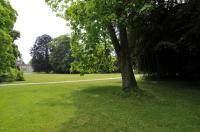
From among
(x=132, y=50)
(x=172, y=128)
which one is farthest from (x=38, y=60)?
(x=172, y=128)

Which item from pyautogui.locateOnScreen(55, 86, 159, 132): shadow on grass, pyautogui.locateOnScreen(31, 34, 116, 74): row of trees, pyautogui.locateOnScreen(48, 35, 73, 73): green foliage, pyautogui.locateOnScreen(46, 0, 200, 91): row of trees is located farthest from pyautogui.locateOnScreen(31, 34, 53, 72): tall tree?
pyautogui.locateOnScreen(55, 86, 159, 132): shadow on grass

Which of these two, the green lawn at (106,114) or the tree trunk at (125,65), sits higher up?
the tree trunk at (125,65)

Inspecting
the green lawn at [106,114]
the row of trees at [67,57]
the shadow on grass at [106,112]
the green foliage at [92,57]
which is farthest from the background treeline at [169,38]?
the shadow on grass at [106,112]

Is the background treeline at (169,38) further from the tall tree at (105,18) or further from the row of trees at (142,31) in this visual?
the tall tree at (105,18)

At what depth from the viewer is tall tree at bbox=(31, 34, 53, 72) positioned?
313ft

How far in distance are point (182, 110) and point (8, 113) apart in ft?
24.2

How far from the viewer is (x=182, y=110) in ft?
43.9

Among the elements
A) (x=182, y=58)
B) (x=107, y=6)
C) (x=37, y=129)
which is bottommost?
(x=37, y=129)

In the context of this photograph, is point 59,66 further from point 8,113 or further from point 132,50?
point 8,113

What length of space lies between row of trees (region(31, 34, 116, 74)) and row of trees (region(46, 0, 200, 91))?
631 mm

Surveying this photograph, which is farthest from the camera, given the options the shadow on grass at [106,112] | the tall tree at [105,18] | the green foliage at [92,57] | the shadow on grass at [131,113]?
the green foliage at [92,57]

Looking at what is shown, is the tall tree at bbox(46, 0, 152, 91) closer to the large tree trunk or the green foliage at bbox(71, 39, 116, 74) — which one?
the large tree trunk

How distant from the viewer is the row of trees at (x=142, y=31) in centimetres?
1605

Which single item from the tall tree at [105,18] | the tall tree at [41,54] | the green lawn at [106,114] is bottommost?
the green lawn at [106,114]
